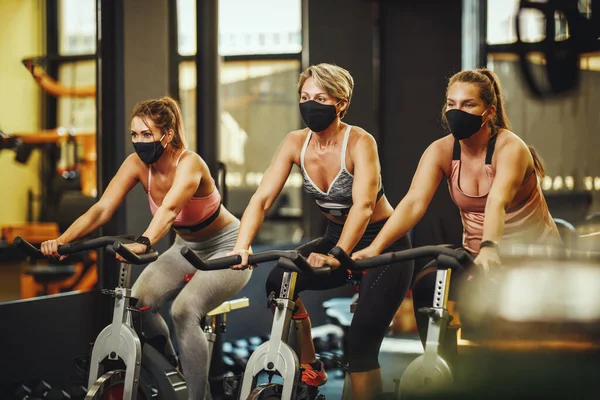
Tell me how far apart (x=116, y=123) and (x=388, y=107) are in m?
2.53

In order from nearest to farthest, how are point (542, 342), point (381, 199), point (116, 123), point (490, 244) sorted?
point (490, 244) < point (381, 199) < point (542, 342) < point (116, 123)

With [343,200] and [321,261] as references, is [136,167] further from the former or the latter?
[321,261]

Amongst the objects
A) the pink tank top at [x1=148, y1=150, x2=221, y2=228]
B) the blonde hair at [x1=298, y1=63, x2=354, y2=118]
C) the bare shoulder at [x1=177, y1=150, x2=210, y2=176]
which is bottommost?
the pink tank top at [x1=148, y1=150, x2=221, y2=228]

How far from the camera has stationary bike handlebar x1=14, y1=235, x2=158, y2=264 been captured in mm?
3102

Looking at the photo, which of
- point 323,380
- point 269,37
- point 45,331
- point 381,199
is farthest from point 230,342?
point 269,37

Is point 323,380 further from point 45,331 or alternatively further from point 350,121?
point 350,121

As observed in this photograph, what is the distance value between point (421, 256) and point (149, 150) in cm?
140

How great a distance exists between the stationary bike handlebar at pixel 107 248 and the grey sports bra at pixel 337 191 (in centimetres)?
68

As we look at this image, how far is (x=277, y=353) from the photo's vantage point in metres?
2.91

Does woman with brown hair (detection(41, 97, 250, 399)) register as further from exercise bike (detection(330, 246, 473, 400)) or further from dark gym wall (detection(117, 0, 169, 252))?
dark gym wall (detection(117, 0, 169, 252))

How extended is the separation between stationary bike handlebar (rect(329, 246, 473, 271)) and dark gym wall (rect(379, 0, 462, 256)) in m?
3.58

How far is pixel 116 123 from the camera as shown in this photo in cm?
480

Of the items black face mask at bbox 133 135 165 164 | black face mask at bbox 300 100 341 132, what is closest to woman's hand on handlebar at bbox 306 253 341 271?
black face mask at bbox 300 100 341 132

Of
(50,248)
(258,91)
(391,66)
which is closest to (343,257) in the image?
(50,248)
